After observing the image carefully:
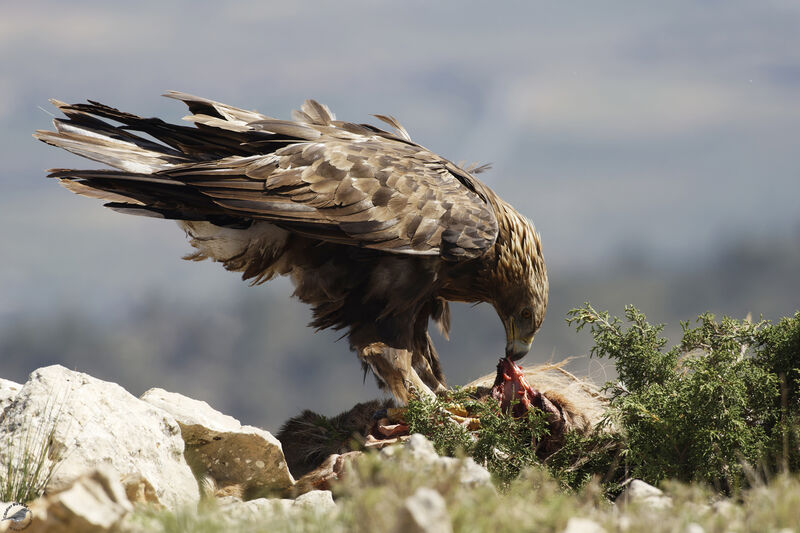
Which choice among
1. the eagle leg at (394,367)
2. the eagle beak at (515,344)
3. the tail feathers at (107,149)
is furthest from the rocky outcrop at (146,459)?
the tail feathers at (107,149)

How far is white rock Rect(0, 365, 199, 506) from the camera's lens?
4.68 metres

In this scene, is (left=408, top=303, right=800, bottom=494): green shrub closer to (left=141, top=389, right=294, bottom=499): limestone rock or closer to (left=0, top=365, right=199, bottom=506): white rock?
(left=141, top=389, right=294, bottom=499): limestone rock

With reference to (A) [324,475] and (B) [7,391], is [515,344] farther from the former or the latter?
(B) [7,391]

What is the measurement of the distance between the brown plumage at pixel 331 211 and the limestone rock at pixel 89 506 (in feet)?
9.37

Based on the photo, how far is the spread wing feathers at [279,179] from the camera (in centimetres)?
586

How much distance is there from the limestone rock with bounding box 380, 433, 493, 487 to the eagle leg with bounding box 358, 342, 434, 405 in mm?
2673

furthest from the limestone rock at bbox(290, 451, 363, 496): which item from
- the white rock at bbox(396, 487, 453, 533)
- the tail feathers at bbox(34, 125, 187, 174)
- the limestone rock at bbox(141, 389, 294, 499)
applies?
the white rock at bbox(396, 487, 453, 533)

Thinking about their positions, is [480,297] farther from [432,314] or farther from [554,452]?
[554,452]

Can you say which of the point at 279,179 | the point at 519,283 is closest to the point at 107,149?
the point at 279,179

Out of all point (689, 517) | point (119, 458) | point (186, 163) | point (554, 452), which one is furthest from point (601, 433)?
point (186, 163)

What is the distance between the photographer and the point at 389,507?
2.67 meters

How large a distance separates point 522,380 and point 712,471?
1.73 m

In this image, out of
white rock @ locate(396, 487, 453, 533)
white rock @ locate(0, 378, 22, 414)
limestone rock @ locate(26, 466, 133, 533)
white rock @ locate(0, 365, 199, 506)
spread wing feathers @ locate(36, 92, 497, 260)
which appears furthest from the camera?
spread wing feathers @ locate(36, 92, 497, 260)

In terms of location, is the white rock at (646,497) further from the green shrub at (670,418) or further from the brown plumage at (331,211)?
the brown plumage at (331,211)
